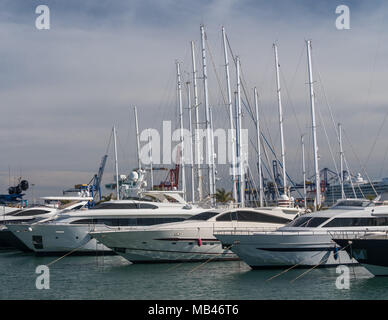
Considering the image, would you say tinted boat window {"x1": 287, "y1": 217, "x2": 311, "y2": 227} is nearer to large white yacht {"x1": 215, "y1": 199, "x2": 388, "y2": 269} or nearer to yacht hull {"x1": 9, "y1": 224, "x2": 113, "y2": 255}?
large white yacht {"x1": 215, "y1": 199, "x2": 388, "y2": 269}

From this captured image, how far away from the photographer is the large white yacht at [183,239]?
33594 mm

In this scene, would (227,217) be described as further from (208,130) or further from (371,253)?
(208,130)

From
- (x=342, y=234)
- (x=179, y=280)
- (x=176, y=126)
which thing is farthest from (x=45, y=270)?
(x=176, y=126)

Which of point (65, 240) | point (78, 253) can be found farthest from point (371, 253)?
point (65, 240)

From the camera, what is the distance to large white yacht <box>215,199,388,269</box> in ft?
93.7

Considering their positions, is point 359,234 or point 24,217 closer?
point 359,234

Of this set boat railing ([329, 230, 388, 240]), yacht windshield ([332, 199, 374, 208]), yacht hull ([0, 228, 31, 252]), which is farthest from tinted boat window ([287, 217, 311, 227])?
yacht hull ([0, 228, 31, 252])

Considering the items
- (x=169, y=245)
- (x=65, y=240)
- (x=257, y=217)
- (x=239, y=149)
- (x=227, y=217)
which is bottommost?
(x=65, y=240)

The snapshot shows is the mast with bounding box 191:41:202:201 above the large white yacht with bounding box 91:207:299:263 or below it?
above

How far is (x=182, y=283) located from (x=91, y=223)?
14426 millimetres

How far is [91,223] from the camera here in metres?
40.1

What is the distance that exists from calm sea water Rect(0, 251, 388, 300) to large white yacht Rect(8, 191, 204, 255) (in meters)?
5.16

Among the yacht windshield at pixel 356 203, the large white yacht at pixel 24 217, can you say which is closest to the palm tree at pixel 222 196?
the large white yacht at pixel 24 217
